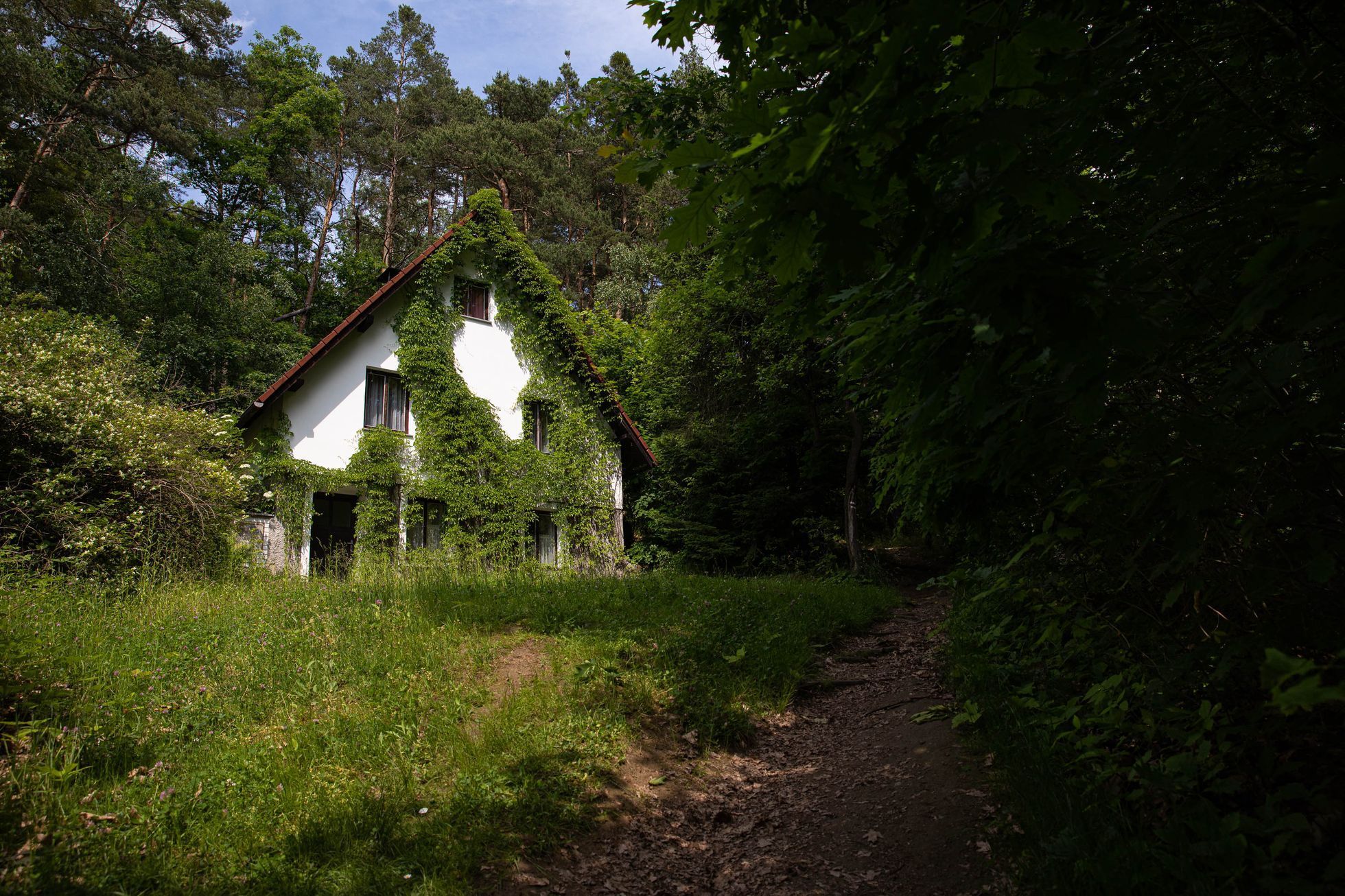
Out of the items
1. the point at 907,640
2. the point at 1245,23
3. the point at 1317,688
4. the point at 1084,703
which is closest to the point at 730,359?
the point at 907,640

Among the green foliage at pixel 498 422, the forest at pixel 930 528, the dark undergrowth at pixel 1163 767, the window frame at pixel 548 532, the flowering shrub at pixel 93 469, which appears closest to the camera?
the forest at pixel 930 528

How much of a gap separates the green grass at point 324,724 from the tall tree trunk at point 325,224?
82.7ft

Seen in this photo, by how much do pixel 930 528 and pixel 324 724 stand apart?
436cm

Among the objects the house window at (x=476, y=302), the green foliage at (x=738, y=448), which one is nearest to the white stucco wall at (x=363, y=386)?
the house window at (x=476, y=302)

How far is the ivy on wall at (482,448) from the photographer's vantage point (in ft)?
50.6

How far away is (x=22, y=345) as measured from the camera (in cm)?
992

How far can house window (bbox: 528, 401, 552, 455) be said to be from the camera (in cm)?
1812

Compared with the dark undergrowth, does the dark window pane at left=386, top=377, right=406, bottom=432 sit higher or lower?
higher

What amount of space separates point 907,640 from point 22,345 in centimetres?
1324

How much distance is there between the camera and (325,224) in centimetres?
3216

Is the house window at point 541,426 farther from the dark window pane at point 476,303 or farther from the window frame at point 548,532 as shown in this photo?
the dark window pane at point 476,303

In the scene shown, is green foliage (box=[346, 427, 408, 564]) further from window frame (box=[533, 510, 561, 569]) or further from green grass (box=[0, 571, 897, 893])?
green grass (box=[0, 571, 897, 893])

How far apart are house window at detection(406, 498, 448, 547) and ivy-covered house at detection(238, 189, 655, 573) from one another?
3 cm

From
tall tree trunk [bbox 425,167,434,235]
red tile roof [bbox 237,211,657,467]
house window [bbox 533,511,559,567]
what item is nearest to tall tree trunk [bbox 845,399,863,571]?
red tile roof [bbox 237,211,657,467]
